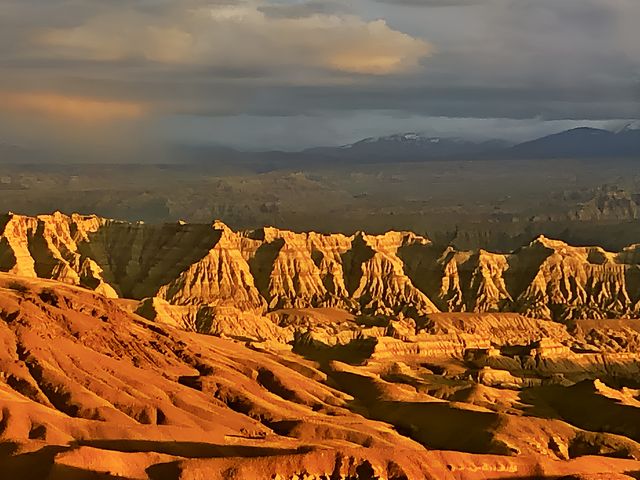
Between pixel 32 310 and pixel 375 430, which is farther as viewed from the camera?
pixel 32 310

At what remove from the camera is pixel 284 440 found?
93.2m

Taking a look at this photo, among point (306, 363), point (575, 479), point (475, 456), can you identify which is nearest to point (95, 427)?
point (475, 456)

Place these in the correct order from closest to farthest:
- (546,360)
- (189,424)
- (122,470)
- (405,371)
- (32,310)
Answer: (122,470)
(189,424)
(32,310)
(405,371)
(546,360)

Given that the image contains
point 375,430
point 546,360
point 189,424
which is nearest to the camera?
point 189,424

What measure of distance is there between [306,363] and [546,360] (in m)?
43.7

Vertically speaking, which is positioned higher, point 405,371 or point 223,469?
point 223,469

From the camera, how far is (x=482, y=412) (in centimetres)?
12456

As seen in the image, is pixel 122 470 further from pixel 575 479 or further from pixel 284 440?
pixel 575 479

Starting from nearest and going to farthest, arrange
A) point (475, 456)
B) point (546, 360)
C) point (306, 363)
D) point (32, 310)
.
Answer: point (475, 456) < point (32, 310) < point (306, 363) < point (546, 360)

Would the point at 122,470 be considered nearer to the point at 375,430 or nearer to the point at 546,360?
the point at 375,430

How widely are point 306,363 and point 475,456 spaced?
68.9 metres

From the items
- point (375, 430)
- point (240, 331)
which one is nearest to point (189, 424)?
point (375, 430)

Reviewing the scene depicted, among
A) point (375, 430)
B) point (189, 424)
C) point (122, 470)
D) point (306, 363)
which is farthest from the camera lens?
point (306, 363)

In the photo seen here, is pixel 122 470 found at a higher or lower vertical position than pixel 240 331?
higher
